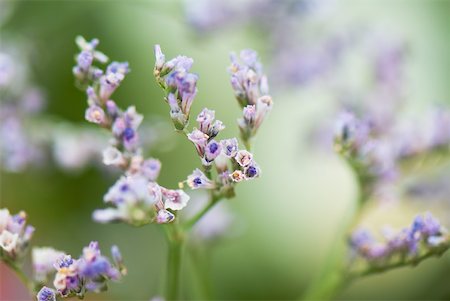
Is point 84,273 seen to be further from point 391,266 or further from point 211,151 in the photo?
point 391,266

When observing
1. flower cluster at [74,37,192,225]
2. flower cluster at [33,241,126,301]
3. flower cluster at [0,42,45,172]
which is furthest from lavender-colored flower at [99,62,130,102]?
flower cluster at [0,42,45,172]

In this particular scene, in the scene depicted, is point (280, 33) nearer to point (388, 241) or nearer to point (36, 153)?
point (36, 153)

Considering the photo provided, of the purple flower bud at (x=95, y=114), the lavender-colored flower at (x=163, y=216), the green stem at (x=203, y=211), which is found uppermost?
the purple flower bud at (x=95, y=114)

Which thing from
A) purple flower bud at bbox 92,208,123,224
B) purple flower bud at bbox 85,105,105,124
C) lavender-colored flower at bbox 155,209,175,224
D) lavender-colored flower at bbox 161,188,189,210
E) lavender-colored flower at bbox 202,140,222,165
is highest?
purple flower bud at bbox 85,105,105,124

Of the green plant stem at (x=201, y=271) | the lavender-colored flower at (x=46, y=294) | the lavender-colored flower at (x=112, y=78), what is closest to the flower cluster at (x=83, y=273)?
the lavender-colored flower at (x=46, y=294)

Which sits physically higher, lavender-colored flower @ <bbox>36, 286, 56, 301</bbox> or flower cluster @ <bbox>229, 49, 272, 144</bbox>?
flower cluster @ <bbox>229, 49, 272, 144</bbox>

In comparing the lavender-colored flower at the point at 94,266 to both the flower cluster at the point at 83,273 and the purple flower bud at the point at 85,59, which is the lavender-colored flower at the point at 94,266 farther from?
the purple flower bud at the point at 85,59

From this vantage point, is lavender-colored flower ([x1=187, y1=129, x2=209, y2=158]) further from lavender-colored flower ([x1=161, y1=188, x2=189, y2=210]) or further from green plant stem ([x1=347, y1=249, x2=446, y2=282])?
green plant stem ([x1=347, y1=249, x2=446, y2=282])

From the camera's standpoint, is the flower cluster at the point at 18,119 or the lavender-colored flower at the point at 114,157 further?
the flower cluster at the point at 18,119
